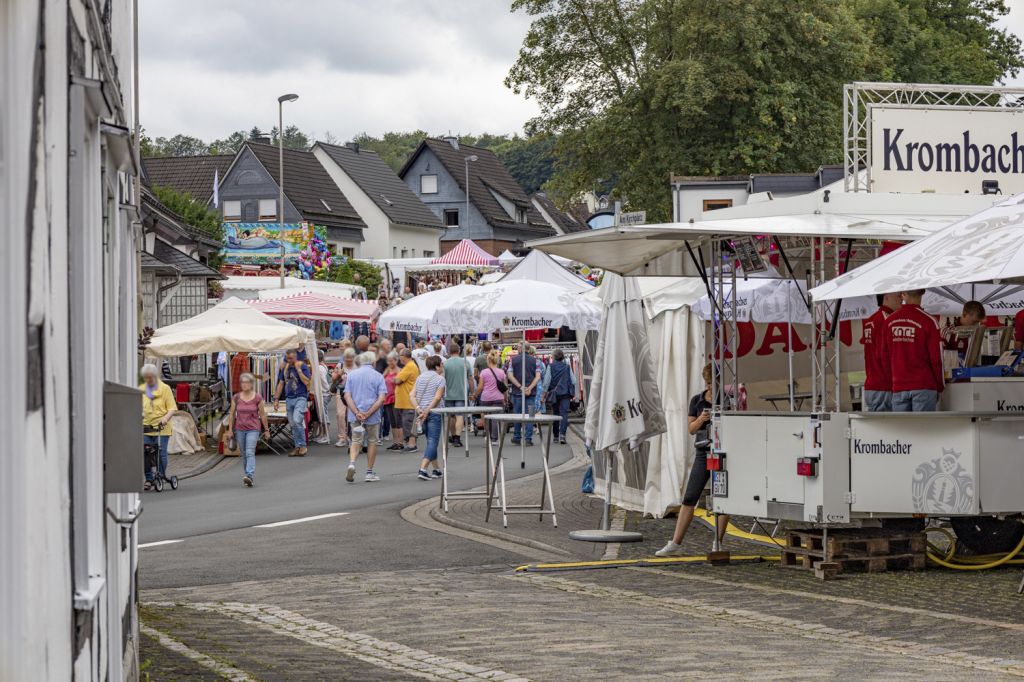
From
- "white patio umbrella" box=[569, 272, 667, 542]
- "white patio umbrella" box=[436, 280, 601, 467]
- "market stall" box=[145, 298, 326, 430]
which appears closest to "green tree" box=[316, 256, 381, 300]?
"market stall" box=[145, 298, 326, 430]

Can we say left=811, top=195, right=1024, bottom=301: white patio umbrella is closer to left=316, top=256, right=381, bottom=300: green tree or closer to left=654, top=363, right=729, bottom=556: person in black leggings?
left=654, top=363, right=729, bottom=556: person in black leggings

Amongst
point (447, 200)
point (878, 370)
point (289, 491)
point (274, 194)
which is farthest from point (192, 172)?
point (878, 370)

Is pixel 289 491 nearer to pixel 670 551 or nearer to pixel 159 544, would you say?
pixel 159 544

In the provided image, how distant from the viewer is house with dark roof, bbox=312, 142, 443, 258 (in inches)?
3728

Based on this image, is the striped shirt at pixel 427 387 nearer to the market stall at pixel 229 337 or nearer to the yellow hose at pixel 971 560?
the market stall at pixel 229 337

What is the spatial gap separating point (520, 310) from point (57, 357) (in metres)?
18.8

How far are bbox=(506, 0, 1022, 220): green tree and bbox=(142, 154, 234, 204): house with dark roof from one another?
128 feet

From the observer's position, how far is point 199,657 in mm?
8422

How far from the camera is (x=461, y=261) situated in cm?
6188

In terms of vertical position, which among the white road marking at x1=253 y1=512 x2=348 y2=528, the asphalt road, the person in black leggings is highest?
the person in black leggings

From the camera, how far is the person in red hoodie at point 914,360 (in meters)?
12.1

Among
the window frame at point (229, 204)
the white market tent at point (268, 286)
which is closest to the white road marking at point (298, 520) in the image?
the white market tent at point (268, 286)

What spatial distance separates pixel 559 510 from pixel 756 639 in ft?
27.7

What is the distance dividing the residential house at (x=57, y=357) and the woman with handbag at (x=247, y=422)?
51.0ft
